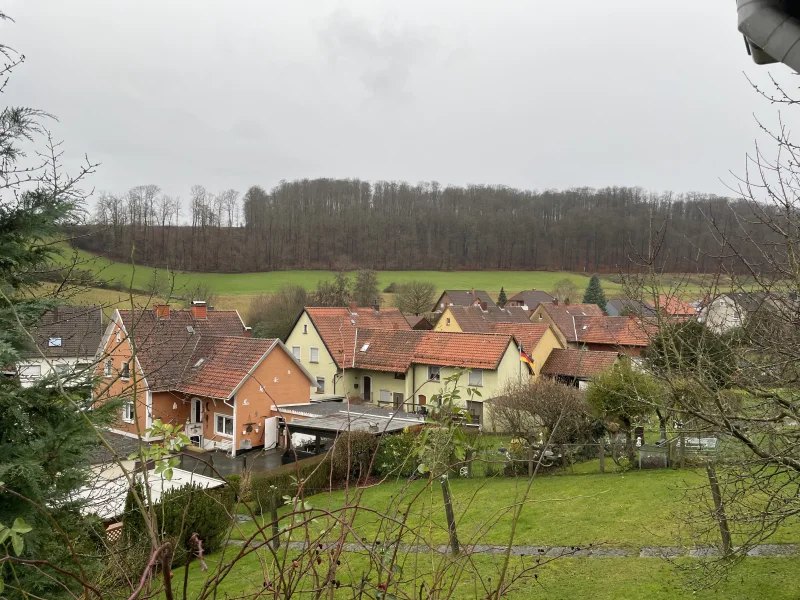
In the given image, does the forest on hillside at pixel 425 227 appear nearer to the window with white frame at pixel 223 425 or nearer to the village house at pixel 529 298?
the village house at pixel 529 298

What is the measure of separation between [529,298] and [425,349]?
39.1 metres

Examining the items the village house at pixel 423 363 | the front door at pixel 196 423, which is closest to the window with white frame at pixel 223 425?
the front door at pixel 196 423

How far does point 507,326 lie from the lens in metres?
33.3

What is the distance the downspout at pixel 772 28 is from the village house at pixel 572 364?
23082 mm

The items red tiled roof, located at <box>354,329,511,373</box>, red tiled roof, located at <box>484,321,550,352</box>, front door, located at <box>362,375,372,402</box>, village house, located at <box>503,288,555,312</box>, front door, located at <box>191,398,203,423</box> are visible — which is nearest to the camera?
front door, located at <box>191,398,203,423</box>

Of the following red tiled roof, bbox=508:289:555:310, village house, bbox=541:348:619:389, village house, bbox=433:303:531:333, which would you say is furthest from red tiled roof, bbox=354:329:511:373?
red tiled roof, bbox=508:289:555:310

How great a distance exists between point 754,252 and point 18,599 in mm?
8276

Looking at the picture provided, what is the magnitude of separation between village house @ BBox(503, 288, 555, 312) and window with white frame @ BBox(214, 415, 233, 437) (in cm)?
4486

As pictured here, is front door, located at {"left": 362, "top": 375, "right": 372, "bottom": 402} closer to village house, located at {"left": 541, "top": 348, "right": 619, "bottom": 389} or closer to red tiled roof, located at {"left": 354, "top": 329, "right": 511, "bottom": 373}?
red tiled roof, located at {"left": 354, "top": 329, "right": 511, "bottom": 373}

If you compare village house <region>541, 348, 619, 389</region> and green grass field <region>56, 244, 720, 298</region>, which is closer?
village house <region>541, 348, 619, 389</region>

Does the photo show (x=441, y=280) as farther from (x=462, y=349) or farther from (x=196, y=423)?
(x=196, y=423)

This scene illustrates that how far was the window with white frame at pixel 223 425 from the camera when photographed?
894 inches

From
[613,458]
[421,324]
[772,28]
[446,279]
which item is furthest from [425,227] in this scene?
[772,28]

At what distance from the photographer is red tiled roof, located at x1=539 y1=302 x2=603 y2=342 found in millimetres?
46656
